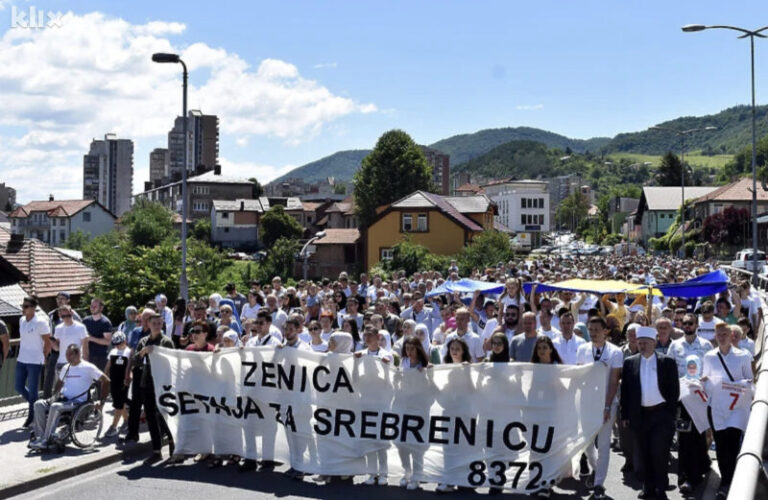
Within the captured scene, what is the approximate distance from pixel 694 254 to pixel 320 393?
230 feet

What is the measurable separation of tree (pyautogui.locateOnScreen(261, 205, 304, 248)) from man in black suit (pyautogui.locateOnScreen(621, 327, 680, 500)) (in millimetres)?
99143

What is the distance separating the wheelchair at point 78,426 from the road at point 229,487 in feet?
2.98

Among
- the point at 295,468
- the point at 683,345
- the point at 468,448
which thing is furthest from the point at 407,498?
the point at 683,345

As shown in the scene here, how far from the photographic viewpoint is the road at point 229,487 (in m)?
8.59

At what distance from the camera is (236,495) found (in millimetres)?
8617

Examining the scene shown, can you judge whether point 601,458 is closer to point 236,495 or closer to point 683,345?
point 683,345

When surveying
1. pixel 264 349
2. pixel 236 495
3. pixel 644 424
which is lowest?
pixel 236 495

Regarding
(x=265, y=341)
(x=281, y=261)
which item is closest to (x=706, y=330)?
(x=265, y=341)

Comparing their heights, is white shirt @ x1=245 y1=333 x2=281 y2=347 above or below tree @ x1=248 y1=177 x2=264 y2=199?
below

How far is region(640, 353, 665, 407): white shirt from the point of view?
8.34 m

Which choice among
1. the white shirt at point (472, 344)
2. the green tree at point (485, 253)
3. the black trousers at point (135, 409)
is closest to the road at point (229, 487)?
the black trousers at point (135, 409)

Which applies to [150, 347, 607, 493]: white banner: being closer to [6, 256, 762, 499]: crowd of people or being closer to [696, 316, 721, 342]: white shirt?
[6, 256, 762, 499]: crowd of people

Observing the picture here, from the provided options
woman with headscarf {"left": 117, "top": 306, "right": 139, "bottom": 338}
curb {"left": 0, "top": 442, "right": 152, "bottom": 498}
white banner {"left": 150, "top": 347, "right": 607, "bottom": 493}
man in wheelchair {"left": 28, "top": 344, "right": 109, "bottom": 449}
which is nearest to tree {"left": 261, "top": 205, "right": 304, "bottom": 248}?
woman with headscarf {"left": 117, "top": 306, "right": 139, "bottom": 338}

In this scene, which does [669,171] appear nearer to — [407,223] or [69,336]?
[407,223]
